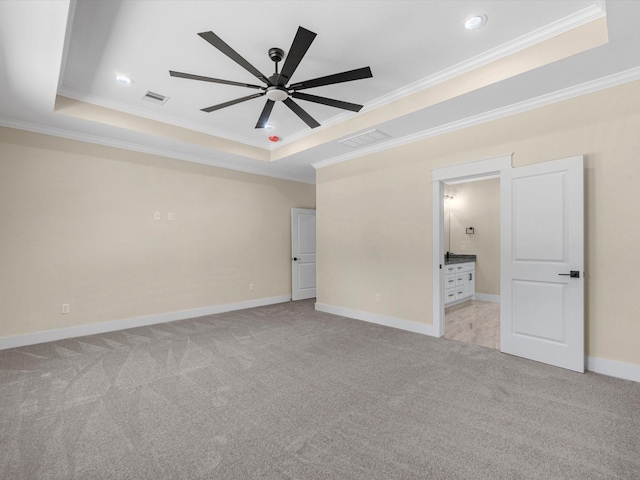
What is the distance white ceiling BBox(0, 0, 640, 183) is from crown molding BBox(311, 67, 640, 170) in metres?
0.01

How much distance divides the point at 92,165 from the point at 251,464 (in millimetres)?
4609

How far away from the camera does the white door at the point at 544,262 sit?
297 centimetres

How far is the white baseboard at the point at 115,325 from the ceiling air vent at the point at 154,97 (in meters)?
3.20

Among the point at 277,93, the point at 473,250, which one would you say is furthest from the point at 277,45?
the point at 473,250

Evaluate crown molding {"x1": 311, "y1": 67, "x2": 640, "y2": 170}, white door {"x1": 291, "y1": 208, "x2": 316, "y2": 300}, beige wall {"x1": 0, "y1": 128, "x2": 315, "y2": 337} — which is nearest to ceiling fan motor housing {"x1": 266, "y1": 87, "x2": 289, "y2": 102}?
crown molding {"x1": 311, "y1": 67, "x2": 640, "y2": 170}

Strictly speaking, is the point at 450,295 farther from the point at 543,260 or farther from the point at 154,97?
the point at 154,97

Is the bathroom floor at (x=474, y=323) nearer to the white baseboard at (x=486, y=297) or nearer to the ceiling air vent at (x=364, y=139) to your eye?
the white baseboard at (x=486, y=297)

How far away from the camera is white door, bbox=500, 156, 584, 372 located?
2967 millimetres

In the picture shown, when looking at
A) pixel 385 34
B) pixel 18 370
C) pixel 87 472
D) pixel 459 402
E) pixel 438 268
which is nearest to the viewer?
pixel 87 472

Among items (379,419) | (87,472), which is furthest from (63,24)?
(379,419)

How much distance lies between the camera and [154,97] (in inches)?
149

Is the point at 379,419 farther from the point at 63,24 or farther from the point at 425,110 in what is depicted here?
the point at 63,24

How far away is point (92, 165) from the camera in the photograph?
441 cm

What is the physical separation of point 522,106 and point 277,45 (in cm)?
272
